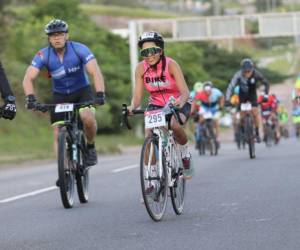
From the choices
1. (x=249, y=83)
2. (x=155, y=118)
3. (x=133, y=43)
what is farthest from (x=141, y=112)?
(x=133, y=43)

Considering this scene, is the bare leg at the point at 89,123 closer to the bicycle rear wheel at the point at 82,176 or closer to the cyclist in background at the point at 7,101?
the bicycle rear wheel at the point at 82,176

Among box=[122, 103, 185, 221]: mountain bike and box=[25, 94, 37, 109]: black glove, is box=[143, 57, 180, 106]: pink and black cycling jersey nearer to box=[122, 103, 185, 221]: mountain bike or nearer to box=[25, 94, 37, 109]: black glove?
box=[122, 103, 185, 221]: mountain bike

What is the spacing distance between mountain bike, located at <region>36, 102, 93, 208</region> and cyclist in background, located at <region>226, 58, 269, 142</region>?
869cm

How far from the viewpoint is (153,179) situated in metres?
9.98

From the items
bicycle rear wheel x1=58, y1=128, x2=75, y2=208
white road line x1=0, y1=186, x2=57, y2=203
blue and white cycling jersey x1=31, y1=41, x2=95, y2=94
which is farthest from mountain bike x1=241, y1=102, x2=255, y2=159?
bicycle rear wheel x1=58, y1=128, x2=75, y2=208

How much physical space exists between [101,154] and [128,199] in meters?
18.0

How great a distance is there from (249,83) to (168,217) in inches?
437

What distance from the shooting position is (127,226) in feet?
32.3

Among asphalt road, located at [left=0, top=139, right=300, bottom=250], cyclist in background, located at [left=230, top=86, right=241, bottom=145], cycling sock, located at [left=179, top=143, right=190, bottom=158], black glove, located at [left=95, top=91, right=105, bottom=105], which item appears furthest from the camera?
cyclist in background, located at [left=230, top=86, right=241, bottom=145]

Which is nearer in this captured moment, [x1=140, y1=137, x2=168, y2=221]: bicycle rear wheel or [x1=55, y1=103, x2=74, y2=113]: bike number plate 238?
[x1=140, y1=137, x2=168, y2=221]: bicycle rear wheel

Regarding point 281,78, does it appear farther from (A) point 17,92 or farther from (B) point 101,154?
(B) point 101,154

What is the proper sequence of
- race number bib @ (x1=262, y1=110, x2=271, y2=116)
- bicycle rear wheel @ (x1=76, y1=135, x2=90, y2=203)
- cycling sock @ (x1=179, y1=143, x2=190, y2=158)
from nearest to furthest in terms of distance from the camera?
cycling sock @ (x1=179, y1=143, x2=190, y2=158) < bicycle rear wheel @ (x1=76, y1=135, x2=90, y2=203) < race number bib @ (x1=262, y1=110, x2=271, y2=116)

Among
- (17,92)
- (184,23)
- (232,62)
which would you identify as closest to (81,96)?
(17,92)

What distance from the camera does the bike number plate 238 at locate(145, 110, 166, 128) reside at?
396 inches
